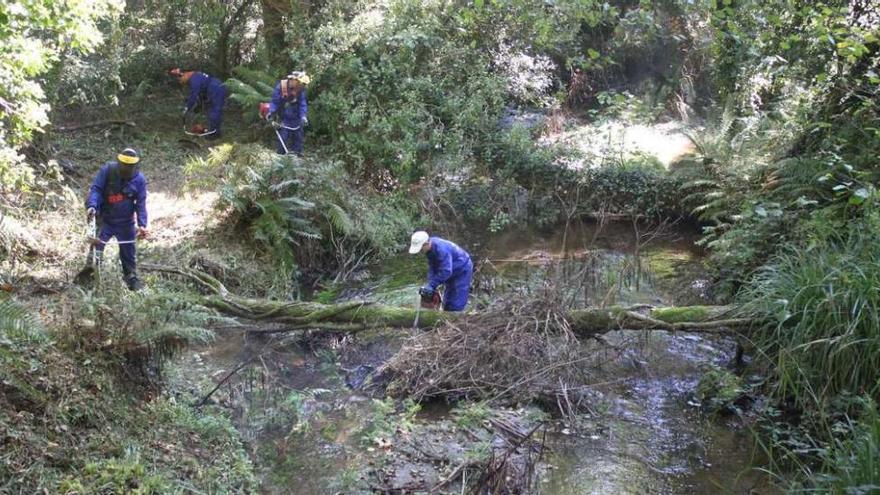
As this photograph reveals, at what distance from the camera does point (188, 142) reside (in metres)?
13.6

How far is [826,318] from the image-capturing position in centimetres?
617

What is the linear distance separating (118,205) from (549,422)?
17.2 ft

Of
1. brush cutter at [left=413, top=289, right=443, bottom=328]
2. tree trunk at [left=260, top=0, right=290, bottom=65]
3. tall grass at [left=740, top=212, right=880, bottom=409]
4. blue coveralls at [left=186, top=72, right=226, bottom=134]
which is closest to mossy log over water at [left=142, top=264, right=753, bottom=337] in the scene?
brush cutter at [left=413, top=289, right=443, bottom=328]

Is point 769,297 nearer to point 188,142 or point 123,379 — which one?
point 123,379

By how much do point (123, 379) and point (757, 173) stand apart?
29.2 ft

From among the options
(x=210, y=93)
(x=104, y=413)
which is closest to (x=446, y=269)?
(x=104, y=413)

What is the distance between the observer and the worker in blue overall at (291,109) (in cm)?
1192

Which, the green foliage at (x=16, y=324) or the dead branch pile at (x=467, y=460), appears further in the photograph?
the dead branch pile at (x=467, y=460)

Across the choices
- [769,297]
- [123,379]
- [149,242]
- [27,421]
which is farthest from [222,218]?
[769,297]

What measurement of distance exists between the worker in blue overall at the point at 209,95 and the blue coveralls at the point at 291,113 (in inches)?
74.5

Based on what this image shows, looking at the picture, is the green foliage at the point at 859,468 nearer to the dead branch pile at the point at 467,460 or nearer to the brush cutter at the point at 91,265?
the dead branch pile at the point at 467,460

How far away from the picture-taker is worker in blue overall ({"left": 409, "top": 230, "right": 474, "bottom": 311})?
7988 mm

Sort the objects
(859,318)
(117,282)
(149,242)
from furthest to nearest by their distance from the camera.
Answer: (149,242)
(117,282)
(859,318)

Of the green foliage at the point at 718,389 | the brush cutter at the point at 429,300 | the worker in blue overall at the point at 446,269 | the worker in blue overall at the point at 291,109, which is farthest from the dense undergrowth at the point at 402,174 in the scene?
the worker in blue overall at the point at 446,269
